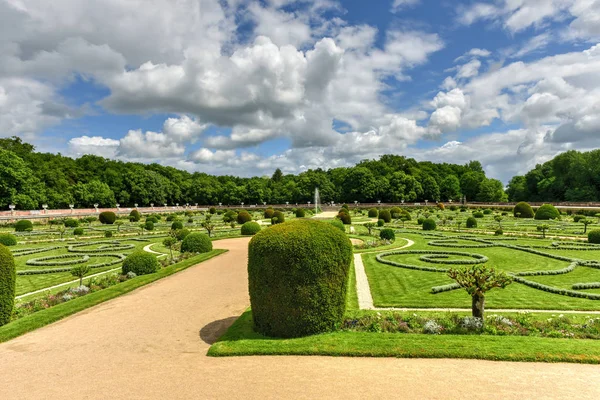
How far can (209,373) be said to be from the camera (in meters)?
6.99

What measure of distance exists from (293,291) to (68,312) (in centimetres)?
801

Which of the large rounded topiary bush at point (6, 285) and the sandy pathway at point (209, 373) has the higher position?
the large rounded topiary bush at point (6, 285)

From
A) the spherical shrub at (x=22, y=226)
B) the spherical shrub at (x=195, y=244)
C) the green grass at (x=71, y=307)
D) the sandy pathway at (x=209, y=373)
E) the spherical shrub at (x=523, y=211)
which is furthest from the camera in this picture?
the spherical shrub at (x=523, y=211)

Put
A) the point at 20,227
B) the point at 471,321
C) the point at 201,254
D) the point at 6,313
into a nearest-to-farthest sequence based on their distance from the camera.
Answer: the point at 471,321 → the point at 6,313 → the point at 201,254 → the point at 20,227

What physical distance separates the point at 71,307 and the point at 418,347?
35.7 feet

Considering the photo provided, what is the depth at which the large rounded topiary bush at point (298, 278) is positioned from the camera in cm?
806

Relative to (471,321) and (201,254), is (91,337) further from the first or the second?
(201,254)

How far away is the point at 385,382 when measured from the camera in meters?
6.47

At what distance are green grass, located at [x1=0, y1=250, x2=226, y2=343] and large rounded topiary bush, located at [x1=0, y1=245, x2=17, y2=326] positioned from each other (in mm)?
321

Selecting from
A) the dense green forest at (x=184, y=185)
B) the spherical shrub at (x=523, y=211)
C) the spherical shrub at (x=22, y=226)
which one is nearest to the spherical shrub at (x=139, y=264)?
the spherical shrub at (x=22, y=226)

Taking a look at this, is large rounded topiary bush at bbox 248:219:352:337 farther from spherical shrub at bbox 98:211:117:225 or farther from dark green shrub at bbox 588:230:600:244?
spherical shrub at bbox 98:211:117:225

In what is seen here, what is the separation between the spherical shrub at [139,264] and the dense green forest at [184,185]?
162ft

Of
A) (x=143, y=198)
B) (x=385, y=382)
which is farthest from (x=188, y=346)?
(x=143, y=198)

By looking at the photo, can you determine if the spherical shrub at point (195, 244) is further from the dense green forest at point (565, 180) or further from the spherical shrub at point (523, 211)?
the dense green forest at point (565, 180)
